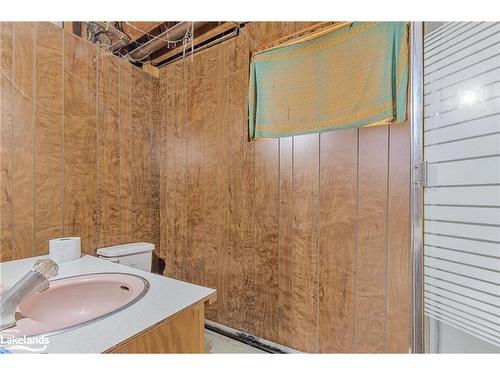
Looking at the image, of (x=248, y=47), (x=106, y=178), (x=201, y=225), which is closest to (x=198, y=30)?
(x=248, y=47)

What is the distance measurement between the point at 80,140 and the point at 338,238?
164cm

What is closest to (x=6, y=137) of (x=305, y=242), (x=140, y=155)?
(x=140, y=155)

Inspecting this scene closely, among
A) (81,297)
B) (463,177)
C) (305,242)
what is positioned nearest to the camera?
(463,177)

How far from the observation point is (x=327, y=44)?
4.56ft

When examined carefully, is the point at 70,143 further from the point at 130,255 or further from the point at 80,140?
the point at 130,255

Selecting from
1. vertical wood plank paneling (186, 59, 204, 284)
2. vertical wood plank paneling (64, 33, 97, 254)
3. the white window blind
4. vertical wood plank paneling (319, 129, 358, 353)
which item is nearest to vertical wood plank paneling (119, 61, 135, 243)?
vertical wood plank paneling (64, 33, 97, 254)

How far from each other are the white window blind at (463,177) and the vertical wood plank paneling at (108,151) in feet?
5.96

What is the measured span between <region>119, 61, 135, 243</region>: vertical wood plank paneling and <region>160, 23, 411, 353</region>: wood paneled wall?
275 millimetres

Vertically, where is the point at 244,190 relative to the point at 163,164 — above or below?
below

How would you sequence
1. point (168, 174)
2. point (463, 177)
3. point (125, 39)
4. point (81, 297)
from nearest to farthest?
point (463, 177) → point (81, 297) → point (125, 39) → point (168, 174)

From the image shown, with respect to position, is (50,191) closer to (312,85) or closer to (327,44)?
(312,85)

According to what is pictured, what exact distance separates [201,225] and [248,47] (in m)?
1.26

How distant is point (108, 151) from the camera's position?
1.79m

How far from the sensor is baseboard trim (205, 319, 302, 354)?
158cm
